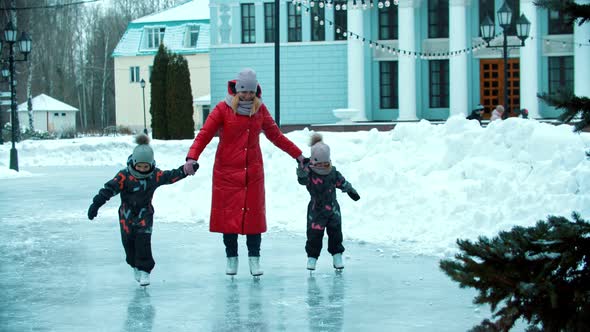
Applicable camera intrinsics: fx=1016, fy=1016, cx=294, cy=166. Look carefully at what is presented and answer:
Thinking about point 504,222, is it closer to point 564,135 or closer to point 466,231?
point 466,231

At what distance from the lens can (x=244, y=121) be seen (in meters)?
8.09

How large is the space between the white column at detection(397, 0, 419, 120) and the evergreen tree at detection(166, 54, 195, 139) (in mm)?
8868

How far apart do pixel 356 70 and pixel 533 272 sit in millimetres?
40879

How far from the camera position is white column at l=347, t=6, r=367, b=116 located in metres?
43.7

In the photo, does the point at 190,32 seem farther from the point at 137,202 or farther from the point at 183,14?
the point at 137,202

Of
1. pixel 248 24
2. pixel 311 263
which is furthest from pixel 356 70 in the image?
pixel 311 263

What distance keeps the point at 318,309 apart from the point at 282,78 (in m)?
39.3

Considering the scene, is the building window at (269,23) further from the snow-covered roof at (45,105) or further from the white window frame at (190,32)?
the snow-covered roof at (45,105)

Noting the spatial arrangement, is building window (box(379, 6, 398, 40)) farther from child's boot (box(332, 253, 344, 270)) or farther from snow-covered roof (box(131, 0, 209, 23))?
child's boot (box(332, 253, 344, 270))

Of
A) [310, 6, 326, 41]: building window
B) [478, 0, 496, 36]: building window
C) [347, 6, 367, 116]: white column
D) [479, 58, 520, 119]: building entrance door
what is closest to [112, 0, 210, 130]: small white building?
[310, 6, 326, 41]: building window

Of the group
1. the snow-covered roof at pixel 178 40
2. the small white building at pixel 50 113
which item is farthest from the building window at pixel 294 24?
the small white building at pixel 50 113

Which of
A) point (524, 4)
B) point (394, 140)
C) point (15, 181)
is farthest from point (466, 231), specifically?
point (524, 4)

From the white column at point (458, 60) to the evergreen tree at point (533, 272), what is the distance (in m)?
38.7

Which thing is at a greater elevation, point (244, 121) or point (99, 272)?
point (244, 121)
